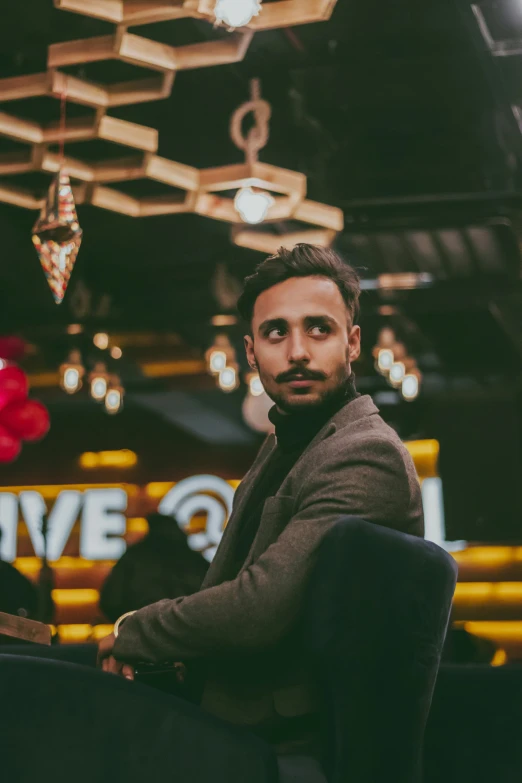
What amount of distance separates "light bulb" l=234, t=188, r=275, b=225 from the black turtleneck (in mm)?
2574

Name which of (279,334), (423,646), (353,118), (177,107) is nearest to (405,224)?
(353,118)

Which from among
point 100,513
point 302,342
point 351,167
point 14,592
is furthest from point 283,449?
point 100,513

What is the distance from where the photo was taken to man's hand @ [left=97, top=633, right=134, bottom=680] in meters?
1.62

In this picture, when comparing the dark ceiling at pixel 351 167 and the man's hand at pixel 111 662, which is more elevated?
the dark ceiling at pixel 351 167

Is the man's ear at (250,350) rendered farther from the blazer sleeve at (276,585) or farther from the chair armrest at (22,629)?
the chair armrest at (22,629)

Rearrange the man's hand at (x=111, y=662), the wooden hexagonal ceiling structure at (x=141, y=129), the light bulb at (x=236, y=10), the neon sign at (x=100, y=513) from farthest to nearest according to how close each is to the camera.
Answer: the neon sign at (x=100, y=513) → the wooden hexagonal ceiling structure at (x=141, y=129) → the light bulb at (x=236, y=10) → the man's hand at (x=111, y=662)

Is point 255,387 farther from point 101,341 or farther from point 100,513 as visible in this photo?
point 100,513

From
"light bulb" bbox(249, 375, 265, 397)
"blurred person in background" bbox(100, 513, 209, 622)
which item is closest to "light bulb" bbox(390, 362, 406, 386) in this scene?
"light bulb" bbox(249, 375, 265, 397)

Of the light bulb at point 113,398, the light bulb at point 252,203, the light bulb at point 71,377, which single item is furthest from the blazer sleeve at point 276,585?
the light bulb at point 113,398

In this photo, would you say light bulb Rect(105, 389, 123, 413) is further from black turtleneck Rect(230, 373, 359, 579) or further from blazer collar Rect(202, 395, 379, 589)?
black turtleneck Rect(230, 373, 359, 579)

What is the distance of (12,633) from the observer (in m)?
1.49

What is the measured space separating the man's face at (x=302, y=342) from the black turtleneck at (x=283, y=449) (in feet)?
0.07

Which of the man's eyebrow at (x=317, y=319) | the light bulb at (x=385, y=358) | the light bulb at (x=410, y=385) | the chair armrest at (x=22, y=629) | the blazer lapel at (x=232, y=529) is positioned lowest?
the chair armrest at (x=22, y=629)

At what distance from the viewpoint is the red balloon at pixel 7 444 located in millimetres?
6559
